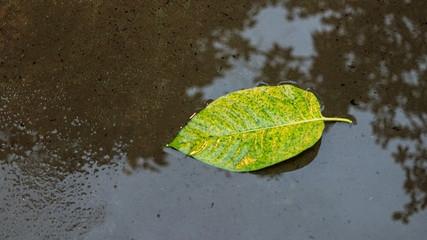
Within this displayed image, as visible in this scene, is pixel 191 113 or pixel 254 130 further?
pixel 191 113

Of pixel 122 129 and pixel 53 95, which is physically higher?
pixel 53 95

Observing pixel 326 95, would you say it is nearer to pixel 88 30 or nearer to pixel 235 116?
pixel 235 116

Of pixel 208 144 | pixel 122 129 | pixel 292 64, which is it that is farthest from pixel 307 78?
pixel 122 129

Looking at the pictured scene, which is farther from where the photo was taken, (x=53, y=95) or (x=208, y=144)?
(x=53, y=95)
